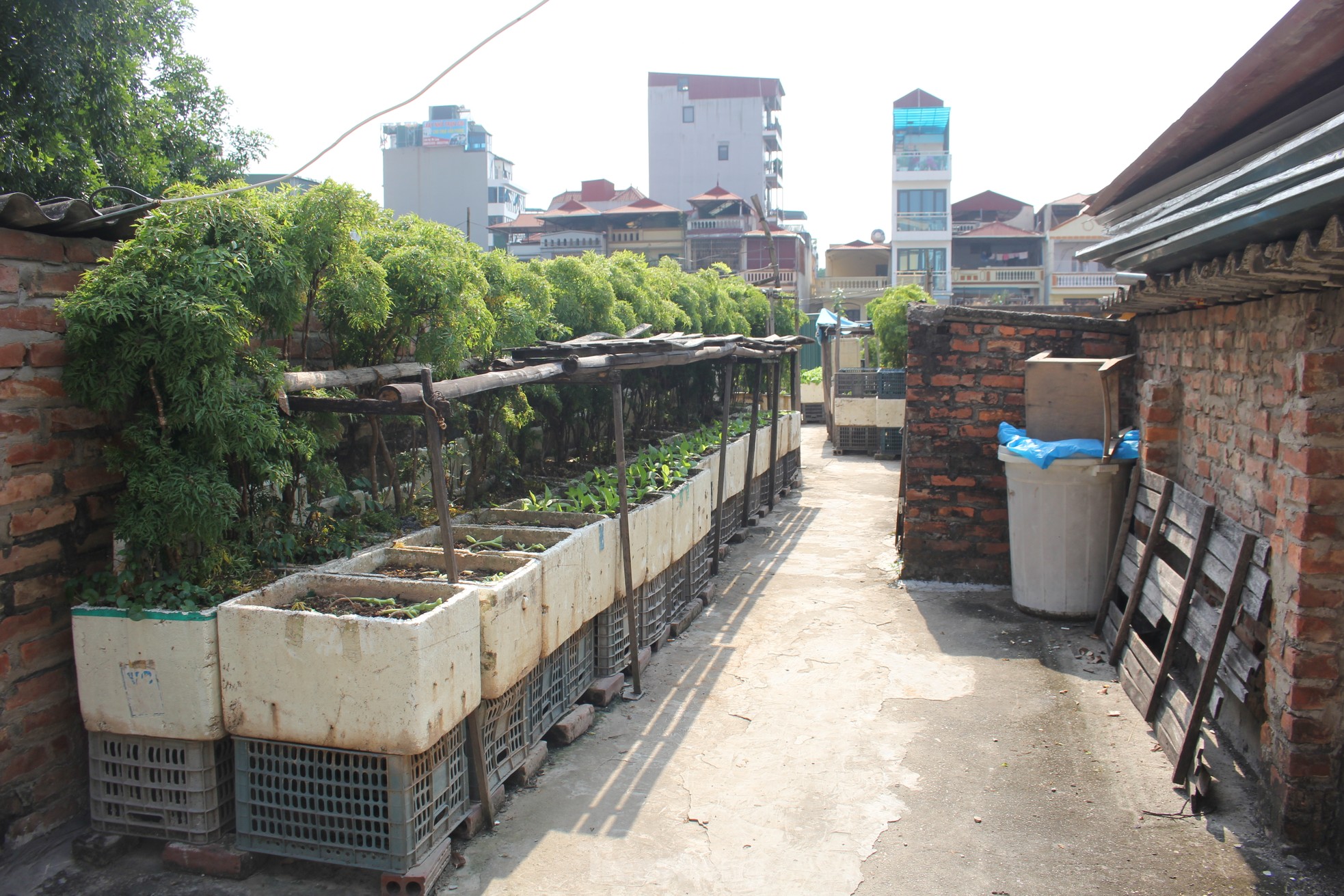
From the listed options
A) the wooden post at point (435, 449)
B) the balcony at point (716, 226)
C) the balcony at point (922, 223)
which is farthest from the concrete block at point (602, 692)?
the balcony at point (922, 223)

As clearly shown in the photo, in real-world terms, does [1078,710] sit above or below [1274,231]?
below

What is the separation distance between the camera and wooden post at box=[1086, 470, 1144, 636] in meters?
5.68

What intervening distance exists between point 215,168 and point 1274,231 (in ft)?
35.4

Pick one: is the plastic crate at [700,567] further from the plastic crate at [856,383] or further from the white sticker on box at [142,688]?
the plastic crate at [856,383]

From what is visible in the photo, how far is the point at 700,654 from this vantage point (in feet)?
19.3

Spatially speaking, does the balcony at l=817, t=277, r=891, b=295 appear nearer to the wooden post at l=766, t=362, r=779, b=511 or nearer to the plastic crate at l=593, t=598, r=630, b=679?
the wooden post at l=766, t=362, r=779, b=511

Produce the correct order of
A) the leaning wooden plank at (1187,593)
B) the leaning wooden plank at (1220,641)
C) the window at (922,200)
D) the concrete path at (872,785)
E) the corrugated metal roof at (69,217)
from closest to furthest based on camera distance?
1. the corrugated metal roof at (69,217)
2. the concrete path at (872,785)
3. the leaning wooden plank at (1220,641)
4. the leaning wooden plank at (1187,593)
5. the window at (922,200)

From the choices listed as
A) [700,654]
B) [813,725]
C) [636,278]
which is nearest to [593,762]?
[813,725]

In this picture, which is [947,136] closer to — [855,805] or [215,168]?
[215,168]

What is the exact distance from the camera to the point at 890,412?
15.1 meters

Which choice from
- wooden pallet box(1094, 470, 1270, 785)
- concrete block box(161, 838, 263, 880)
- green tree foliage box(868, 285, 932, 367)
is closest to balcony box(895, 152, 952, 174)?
green tree foliage box(868, 285, 932, 367)

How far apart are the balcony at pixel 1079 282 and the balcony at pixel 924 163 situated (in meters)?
6.91

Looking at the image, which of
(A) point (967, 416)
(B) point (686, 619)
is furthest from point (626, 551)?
(A) point (967, 416)

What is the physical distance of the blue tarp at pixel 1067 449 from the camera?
5871 mm
